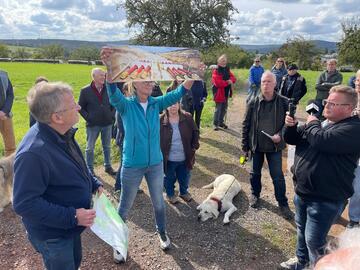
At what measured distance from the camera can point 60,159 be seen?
8.11ft

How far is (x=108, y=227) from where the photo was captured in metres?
3.01

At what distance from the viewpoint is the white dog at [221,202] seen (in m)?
5.41

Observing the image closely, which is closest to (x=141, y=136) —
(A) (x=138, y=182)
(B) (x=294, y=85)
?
(A) (x=138, y=182)

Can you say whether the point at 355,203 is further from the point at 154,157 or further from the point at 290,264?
the point at 154,157

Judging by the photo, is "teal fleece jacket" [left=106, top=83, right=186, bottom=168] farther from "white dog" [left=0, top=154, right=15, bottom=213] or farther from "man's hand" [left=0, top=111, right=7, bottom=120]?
"man's hand" [left=0, top=111, right=7, bottom=120]

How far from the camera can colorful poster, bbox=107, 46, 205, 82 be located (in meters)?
3.58

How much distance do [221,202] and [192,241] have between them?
99cm

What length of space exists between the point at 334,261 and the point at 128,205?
3280 millimetres

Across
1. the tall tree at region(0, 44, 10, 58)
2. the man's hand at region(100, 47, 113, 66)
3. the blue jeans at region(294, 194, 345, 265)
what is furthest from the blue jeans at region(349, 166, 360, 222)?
the tall tree at region(0, 44, 10, 58)

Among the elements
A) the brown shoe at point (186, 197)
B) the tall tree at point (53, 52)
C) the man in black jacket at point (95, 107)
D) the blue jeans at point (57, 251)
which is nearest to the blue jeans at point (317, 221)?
the blue jeans at point (57, 251)

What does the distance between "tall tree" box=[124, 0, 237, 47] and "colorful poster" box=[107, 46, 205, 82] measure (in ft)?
82.2

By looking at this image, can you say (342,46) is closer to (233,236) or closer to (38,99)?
(233,236)

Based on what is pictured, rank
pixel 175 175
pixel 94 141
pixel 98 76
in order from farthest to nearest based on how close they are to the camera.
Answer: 1. pixel 94 141
2. pixel 98 76
3. pixel 175 175

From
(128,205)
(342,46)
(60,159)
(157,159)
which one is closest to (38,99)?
(60,159)
